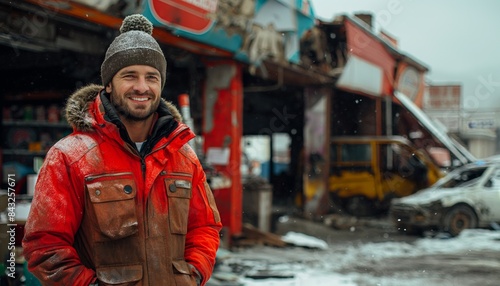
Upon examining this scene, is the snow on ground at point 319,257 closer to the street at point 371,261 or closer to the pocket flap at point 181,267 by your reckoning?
the street at point 371,261

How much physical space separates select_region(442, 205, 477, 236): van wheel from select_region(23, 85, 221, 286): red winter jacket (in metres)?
8.95

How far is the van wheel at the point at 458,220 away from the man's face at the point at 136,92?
30.1 ft

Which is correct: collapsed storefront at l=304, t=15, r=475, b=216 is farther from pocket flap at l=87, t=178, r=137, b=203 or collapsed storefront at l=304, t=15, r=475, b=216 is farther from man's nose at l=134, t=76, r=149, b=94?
pocket flap at l=87, t=178, r=137, b=203

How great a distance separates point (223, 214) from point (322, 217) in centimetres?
449

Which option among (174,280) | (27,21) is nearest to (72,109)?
(174,280)

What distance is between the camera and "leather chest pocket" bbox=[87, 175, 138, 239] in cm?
183

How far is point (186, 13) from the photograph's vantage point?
653 cm

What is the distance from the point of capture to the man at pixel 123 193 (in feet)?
5.90

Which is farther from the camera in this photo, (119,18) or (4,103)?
(4,103)

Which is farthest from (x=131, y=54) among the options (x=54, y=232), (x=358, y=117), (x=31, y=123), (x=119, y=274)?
(x=358, y=117)

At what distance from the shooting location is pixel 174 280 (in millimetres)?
1939

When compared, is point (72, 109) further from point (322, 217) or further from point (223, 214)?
point (322, 217)

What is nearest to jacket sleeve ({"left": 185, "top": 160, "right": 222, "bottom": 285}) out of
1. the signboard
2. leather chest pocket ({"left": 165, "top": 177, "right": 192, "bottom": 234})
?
leather chest pocket ({"left": 165, "top": 177, "right": 192, "bottom": 234})

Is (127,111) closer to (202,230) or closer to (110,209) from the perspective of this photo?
(110,209)
